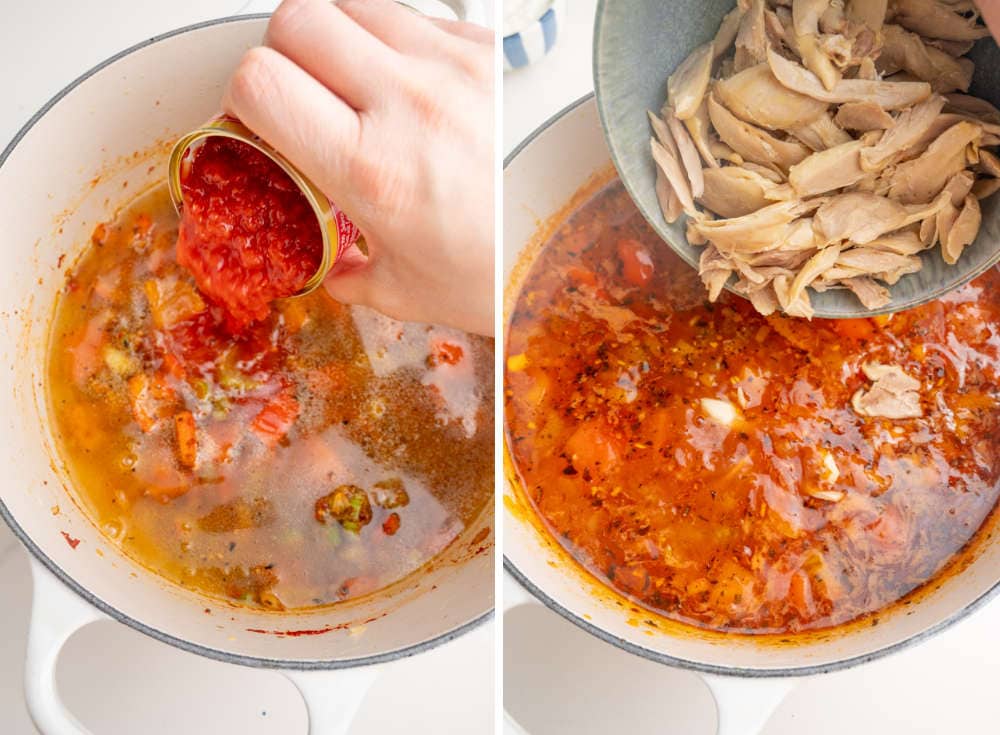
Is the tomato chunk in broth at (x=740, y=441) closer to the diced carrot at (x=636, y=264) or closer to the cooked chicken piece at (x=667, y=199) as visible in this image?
the diced carrot at (x=636, y=264)

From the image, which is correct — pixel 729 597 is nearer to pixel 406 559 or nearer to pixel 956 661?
pixel 956 661

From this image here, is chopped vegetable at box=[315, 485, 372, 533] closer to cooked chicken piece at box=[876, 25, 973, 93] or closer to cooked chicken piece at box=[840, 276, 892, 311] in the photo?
cooked chicken piece at box=[840, 276, 892, 311]

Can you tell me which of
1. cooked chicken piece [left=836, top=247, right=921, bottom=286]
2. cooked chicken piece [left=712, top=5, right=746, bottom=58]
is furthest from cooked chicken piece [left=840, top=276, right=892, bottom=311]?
cooked chicken piece [left=712, top=5, right=746, bottom=58]

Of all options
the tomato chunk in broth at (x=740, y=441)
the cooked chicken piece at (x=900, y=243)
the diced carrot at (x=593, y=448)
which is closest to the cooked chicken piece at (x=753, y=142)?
the cooked chicken piece at (x=900, y=243)

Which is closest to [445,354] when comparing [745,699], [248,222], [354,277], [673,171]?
[354,277]

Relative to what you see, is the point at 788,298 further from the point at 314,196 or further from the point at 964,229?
the point at 314,196

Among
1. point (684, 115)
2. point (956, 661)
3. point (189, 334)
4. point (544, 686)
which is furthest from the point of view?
point (189, 334)

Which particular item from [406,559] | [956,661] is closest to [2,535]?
[406,559]
